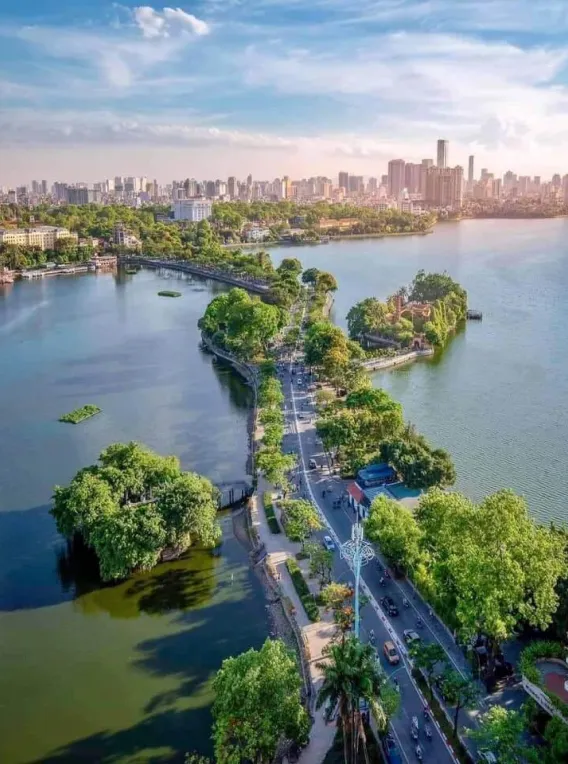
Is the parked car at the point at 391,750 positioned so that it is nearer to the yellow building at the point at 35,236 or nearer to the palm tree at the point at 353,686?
the palm tree at the point at 353,686

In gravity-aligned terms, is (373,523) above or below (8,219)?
below

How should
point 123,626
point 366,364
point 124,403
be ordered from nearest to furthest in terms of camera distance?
1. point 123,626
2. point 124,403
3. point 366,364

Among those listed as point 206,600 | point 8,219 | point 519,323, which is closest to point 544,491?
point 206,600

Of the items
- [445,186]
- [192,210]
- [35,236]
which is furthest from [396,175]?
[35,236]

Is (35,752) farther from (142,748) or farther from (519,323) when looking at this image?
(519,323)

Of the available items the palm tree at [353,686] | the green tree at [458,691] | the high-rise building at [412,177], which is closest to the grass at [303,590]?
the green tree at [458,691]

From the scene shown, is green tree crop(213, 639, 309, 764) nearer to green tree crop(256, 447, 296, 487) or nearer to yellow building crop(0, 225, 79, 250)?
green tree crop(256, 447, 296, 487)
